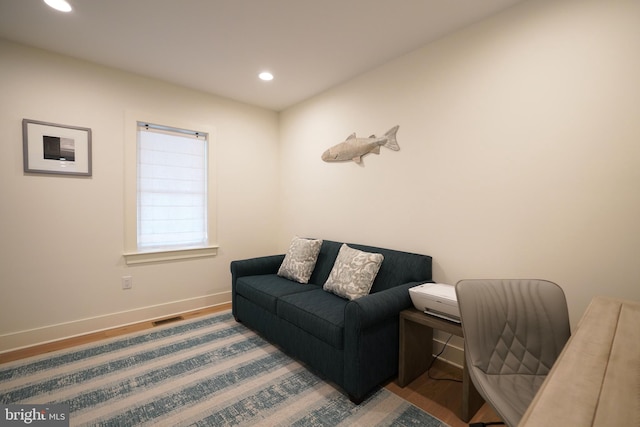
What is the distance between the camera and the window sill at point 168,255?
9.76 feet

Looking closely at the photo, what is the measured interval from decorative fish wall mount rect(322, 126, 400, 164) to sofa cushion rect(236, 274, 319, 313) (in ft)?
4.57

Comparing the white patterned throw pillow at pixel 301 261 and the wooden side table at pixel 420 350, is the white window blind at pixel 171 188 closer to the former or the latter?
the white patterned throw pillow at pixel 301 261

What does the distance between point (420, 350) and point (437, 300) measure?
1.74 feet

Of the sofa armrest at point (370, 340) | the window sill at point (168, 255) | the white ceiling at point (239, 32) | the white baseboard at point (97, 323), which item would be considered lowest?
the white baseboard at point (97, 323)

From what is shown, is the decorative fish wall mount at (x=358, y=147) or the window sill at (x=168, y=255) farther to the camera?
the window sill at (x=168, y=255)

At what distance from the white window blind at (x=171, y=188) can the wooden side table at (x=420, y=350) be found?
8.49ft

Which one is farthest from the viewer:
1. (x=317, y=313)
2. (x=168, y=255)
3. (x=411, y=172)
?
(x=168, y=255)

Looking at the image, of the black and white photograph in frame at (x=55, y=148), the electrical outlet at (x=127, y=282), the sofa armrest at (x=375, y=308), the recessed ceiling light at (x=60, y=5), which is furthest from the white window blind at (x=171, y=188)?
the sofa armrest at (x=375, y=308)

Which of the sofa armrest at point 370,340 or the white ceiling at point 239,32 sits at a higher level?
the white ceiling at point 239,32

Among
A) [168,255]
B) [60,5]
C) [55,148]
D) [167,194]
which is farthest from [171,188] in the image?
[60,5]

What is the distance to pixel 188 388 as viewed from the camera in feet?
6.39

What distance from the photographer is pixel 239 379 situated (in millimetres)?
2055

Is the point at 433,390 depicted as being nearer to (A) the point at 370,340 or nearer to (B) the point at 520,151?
(A) the point at 370,340

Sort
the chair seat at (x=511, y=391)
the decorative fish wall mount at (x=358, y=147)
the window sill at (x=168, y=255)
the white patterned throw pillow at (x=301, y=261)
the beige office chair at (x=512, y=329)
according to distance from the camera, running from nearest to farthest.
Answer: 1. the chair seat at (x=511, y=391)
2. the beige office chair at (x=512, y=329)
3. the decorative fish wall mount at (x=358, y=147)
4. the white patterned throw pillow at (x=301, y=261)
5. the window sill at (x=168, y=255)
